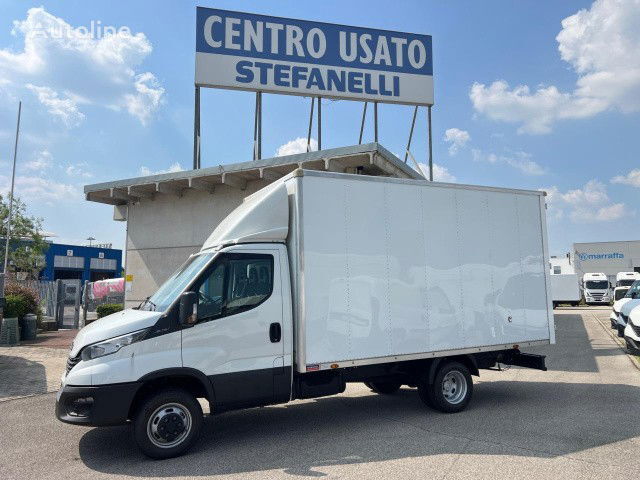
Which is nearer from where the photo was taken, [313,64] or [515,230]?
[515,230]

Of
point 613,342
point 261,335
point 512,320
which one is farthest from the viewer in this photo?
point 613,342

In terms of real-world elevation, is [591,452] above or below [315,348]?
below

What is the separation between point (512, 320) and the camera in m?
7.68

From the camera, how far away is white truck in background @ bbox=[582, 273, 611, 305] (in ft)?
131

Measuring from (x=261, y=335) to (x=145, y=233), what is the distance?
10955 millimetres

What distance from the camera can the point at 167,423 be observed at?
5.57 metres

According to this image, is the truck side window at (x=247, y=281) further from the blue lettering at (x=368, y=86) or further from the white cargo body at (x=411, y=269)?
the blue lettering at (x=368, y=86)

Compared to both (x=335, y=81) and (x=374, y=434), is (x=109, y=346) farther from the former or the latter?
(x=335, y=81)

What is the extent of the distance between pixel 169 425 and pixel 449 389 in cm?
398

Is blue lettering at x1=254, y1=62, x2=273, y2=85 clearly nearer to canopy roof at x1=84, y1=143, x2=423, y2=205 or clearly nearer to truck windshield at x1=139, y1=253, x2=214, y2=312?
canopy roof at x1=84, y1=143, x2=423, y2=205

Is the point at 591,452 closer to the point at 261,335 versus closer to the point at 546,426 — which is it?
the point at 546,426

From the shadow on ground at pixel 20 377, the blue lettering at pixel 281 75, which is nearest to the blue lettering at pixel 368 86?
the blue lettering at pixel 281 75

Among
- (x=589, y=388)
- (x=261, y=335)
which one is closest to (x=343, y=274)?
(x=261, y=335)

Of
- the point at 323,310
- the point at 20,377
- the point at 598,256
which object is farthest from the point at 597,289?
the point at 20,377
